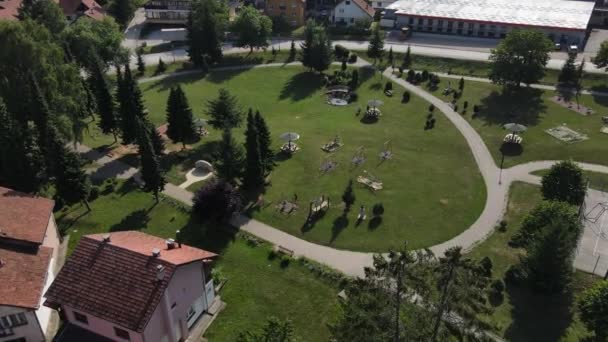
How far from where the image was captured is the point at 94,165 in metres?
65.4

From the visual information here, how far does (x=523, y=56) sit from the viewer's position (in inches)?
3292

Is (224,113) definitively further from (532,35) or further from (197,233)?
(532,35)

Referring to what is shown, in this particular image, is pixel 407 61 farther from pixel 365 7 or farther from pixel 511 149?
pixel 511 149

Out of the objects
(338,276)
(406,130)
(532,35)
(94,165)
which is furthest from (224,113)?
(532,35)

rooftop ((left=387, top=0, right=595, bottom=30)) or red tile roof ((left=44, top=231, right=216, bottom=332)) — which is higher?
rooftop ((left=387, top=0, right=595, bottom=30))

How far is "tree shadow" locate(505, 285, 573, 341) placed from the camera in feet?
131

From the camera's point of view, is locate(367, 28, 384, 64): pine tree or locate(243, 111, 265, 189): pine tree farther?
locate(367, 28, 384, 64): pine tree

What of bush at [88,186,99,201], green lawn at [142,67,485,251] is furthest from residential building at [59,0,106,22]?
bush at [88,186,99,201]

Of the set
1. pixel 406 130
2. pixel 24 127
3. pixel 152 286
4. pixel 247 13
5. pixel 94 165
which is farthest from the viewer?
pixel 247 13

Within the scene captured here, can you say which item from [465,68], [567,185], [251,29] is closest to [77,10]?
[251,29]

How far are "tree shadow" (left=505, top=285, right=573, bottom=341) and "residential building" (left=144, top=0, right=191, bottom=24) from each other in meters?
110

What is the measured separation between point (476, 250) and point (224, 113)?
39.2 metres

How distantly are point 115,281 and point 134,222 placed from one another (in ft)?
62.8

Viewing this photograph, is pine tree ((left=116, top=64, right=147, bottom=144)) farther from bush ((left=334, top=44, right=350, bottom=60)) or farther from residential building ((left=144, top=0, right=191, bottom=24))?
residential building ((left=144, top=0, right=191, bottom=24))
